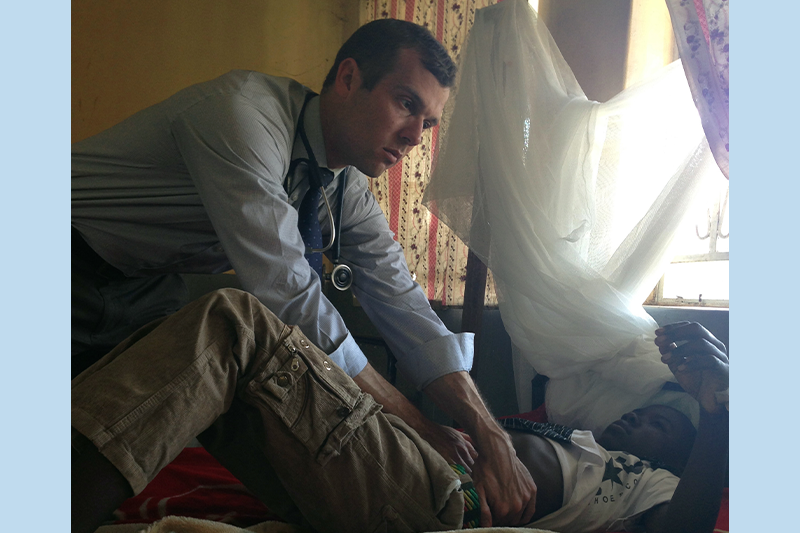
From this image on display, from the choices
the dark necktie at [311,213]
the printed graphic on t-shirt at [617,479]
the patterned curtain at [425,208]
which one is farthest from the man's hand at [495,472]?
the patterned curtain at [425,208]

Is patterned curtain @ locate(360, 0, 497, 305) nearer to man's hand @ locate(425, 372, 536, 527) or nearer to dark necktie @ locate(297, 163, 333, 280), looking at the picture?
dark necktie @ locate(297, 163, 333, 280)

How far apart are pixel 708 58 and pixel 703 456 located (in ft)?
1.84

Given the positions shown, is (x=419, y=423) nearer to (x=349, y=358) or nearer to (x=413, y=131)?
(x=349, y=358)

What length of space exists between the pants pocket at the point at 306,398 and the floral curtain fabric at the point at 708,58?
64cm

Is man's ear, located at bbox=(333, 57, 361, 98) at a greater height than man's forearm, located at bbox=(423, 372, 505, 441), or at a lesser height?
greater

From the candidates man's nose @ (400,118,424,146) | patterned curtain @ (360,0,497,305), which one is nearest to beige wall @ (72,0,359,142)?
patterned curtain @ (360,0,497,305)

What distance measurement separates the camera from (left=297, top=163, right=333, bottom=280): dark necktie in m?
0.90

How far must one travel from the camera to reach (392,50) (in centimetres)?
88

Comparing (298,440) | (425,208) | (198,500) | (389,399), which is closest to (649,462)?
(389,399)

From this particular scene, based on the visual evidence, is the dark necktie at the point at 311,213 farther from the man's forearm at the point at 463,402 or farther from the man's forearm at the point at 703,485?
the man's forearm at the point at 703,485

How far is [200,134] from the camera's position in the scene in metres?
0.75

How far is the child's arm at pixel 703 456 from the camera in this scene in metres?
0.61

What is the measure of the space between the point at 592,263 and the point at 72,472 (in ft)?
2.72

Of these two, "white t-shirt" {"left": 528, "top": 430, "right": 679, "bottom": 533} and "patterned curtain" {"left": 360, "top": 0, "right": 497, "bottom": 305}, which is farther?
"patterned curtain" {"left": 360, "top": 0, "right": 497, "bottom": 305}
